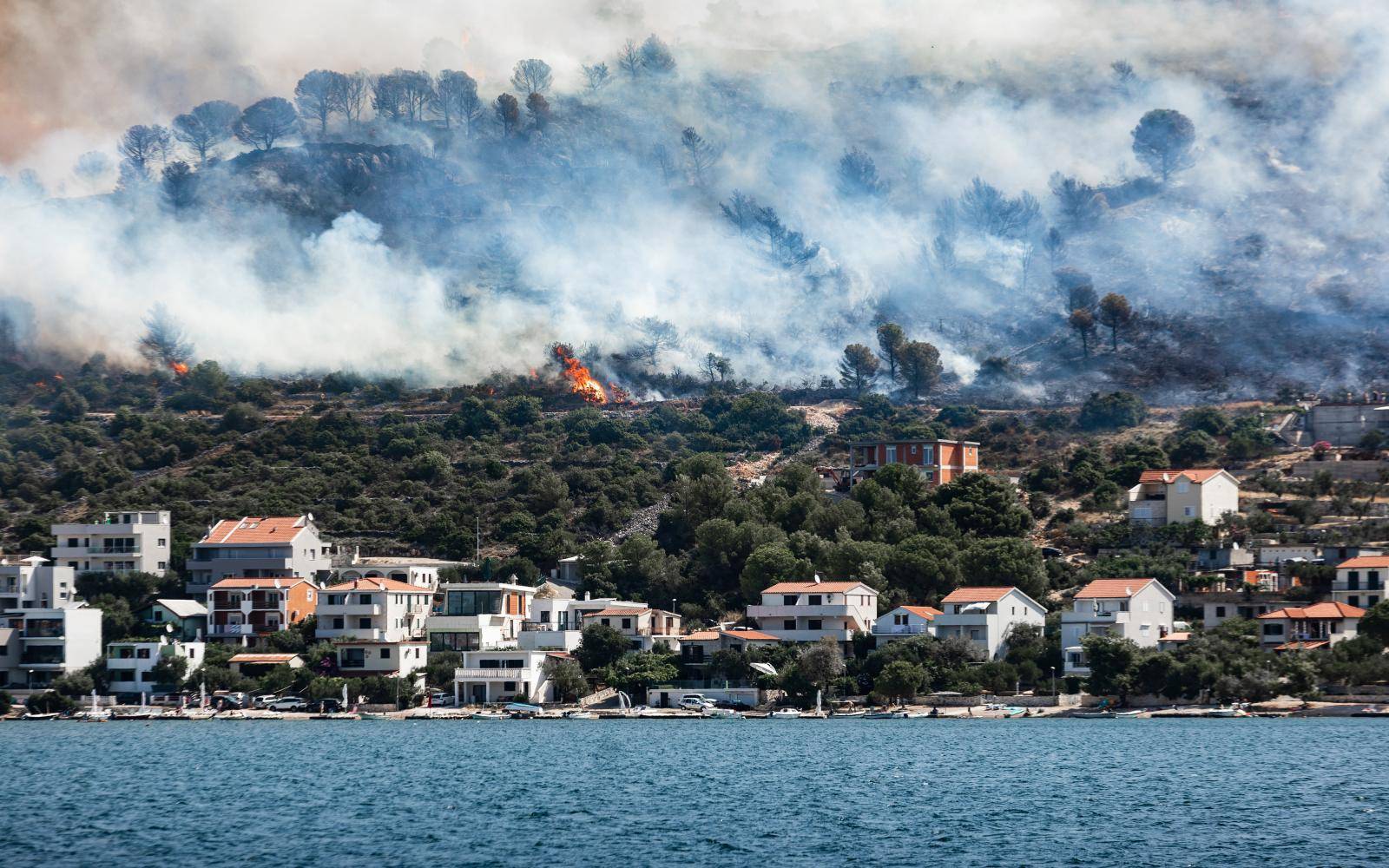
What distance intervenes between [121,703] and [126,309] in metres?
81.1

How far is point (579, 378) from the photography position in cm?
15400

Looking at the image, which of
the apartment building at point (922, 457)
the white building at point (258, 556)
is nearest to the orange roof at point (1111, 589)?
the apartment building at point (922, 457)

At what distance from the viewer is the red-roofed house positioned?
83.6 m

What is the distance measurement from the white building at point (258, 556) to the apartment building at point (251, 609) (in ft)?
14.2

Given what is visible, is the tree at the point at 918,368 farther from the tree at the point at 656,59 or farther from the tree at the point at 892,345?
the tree at the point at 656,59

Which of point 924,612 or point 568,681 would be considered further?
point 924,612

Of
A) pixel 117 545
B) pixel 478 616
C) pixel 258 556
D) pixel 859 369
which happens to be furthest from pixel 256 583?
pixel 859 369

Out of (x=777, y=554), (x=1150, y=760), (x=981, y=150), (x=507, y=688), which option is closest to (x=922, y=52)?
(x=981, y=150)

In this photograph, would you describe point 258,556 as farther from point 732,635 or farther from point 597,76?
point 597,76

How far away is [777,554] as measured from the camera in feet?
308

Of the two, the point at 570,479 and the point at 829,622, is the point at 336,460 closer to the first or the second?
the point at 570,479

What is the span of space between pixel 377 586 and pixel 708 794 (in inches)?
1538

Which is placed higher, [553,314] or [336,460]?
[553,314]

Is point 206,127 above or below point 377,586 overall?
above
